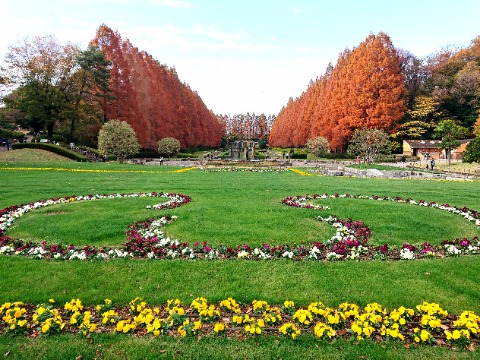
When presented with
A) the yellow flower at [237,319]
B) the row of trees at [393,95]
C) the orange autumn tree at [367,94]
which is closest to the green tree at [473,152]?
the row of trees at [393,95]

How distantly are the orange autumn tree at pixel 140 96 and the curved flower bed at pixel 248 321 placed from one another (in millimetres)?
42363

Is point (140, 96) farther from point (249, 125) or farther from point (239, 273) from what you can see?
point (249, 125)

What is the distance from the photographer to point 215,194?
45.6 feet

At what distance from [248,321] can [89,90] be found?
158 feet

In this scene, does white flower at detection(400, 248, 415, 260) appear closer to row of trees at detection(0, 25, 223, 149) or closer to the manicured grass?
the manicured grass

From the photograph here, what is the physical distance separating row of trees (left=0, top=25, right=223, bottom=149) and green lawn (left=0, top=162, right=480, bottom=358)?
33.2 meters

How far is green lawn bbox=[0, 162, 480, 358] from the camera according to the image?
3.88 meters

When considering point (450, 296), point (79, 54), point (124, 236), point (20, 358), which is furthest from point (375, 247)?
point (79, 54)

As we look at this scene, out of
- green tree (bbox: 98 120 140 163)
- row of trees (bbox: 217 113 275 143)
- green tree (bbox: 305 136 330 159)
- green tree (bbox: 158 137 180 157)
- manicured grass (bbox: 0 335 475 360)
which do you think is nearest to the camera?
manicured grass (bbox: 0 335 475 360)

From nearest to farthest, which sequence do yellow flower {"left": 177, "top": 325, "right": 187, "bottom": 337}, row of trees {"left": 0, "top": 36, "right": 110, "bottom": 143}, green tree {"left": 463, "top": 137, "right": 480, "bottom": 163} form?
yellow flower {"left": 177, "top": 325, "right": 187, "bottom": 337} < green tree {"left": 463, "top": 137, "right": 480, "bottom": 163} < row of trees {"left": 0, "top": 36, "right": 110, "bottom": 143}

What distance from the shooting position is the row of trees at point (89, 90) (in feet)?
129

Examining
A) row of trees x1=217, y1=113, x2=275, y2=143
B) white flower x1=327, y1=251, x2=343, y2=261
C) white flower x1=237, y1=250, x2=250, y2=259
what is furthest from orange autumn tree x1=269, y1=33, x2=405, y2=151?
A: row of trees x1=217, y1=113, x2=275, y2=143

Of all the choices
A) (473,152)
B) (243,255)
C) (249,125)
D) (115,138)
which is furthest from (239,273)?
(249,125)

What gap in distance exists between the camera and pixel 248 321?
4.32 metres
